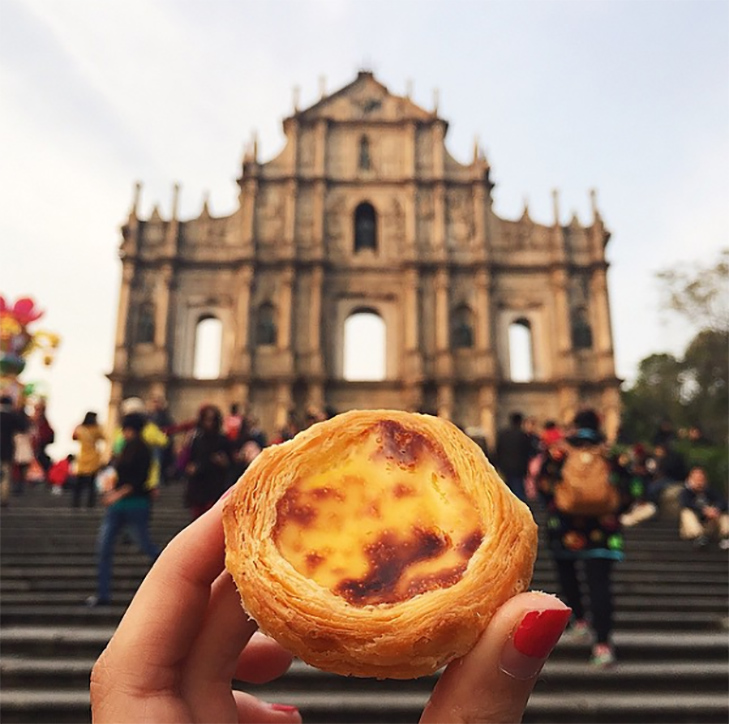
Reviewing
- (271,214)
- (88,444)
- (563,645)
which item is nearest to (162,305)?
(271,214)

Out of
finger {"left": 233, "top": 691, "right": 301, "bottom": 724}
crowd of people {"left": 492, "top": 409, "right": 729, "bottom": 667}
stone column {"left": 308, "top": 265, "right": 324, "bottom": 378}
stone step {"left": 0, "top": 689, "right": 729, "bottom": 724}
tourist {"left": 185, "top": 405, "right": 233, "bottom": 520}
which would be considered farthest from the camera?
stone column {"left": 308, "top": 265, "right": 324, "bottom": 378}

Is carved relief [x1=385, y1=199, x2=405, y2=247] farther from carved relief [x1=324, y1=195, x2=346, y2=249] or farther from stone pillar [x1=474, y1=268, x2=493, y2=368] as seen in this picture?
stone pillar [x1=474, y1=268, x2=493, y2=368]

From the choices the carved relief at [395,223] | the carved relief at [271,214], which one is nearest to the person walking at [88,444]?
the carved relief at [271,214]

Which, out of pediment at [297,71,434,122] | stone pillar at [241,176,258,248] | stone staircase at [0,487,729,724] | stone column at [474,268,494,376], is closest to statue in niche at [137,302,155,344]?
stone pillar at [241,176,258,248]

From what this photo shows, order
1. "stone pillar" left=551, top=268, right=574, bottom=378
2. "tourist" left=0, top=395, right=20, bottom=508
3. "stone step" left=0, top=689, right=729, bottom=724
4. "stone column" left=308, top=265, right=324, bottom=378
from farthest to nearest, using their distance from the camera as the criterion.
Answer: "stone pillar" left=551, top=268, right=574, bottom=378
"stone column" left=308, top=265, right=324, bottom=378
"tourist" left=0, top=395, right=20, bottom=508
"stone step" left=0, top=689, right=729, bottom=724

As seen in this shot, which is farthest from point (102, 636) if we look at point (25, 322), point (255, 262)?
point (255, 262)

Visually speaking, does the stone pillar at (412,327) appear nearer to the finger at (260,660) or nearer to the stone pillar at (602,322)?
the stone pillar at (602,322)
